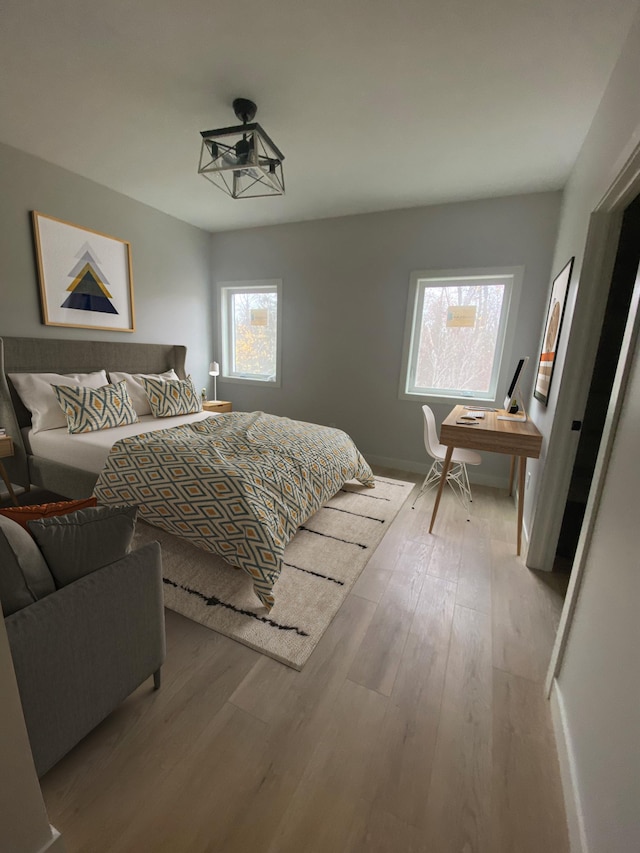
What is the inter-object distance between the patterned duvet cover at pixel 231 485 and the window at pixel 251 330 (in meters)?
2.05

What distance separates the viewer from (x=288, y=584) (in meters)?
Answer: 1.89

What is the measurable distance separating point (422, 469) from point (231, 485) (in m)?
2.52

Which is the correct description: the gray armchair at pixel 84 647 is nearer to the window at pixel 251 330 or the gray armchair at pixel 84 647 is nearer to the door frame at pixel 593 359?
the door frame at pixel 593 359

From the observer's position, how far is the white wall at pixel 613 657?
2.55 feet

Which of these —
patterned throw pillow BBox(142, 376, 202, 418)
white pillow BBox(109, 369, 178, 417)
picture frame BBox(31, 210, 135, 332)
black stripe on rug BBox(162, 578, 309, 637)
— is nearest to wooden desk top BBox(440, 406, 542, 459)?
black stripe on rug BBox(162, 578, 309, 637)

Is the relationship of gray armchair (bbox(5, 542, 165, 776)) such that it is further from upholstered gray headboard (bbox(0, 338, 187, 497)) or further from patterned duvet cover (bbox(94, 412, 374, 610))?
upholstered gray headboard (bbox(0, 338, 187, 497))

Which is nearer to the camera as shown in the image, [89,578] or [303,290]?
[89,578]

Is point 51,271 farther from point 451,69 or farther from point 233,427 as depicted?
point 451,69

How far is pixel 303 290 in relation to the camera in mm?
4004

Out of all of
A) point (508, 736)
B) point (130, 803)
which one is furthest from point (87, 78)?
point (508, 736)

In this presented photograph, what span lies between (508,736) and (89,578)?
1.50m

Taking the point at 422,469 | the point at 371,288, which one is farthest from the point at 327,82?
the point at 422,469

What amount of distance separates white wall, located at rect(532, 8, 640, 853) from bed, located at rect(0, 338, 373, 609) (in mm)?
1217

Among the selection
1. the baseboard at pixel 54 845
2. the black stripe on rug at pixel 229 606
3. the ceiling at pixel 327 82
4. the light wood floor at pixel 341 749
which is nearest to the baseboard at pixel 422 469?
the light wood floor at pixel 341 749
